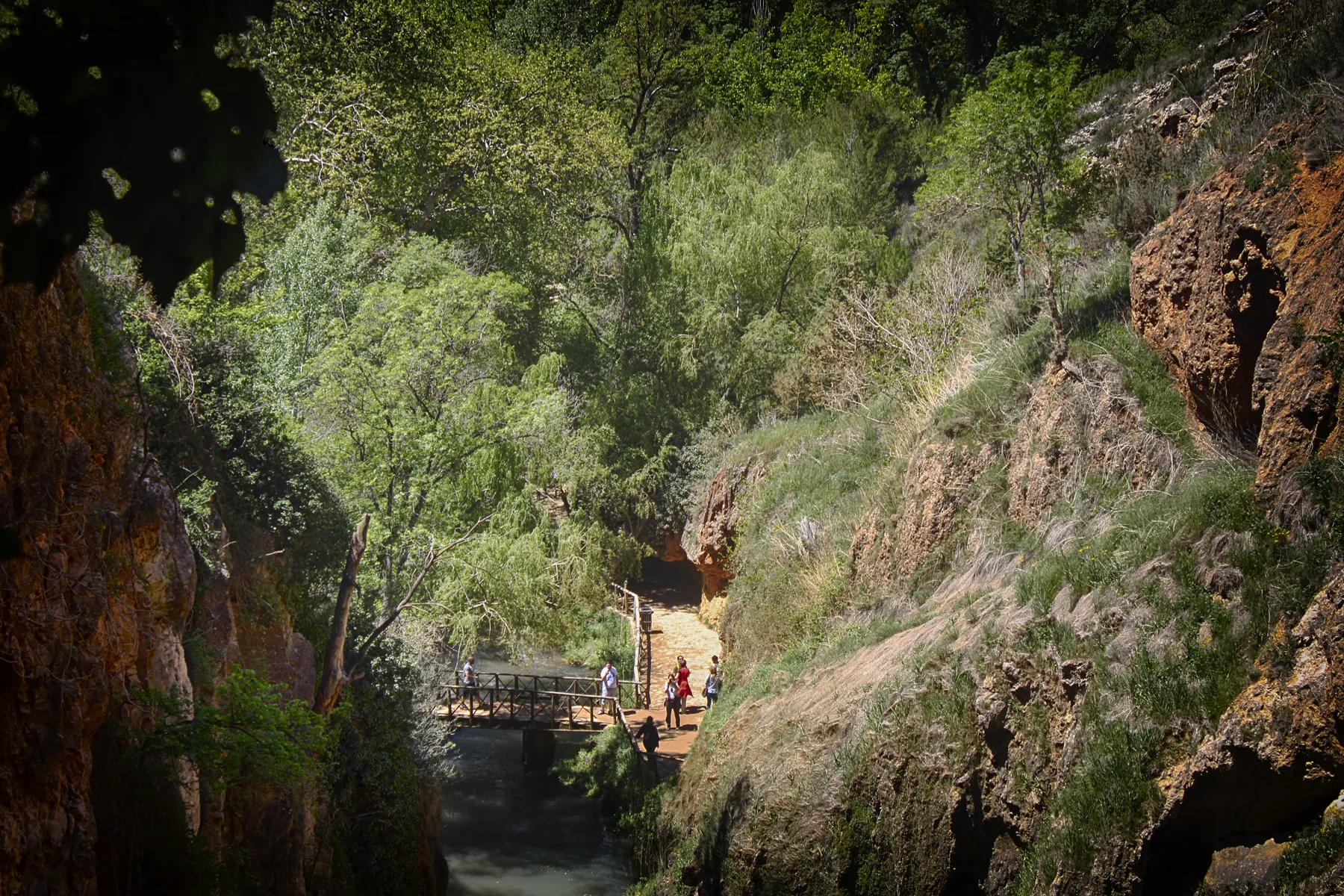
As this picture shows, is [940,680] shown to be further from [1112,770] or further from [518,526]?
[518,526]

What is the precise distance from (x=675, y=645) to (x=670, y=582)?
5301mm

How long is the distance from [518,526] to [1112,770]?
55.5ft

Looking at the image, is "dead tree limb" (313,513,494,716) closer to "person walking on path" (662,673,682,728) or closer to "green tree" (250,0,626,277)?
"person walking on path" (662,673,682,728)

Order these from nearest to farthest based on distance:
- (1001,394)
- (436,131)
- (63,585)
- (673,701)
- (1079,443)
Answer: (63,585) < (1079,443) < (1001,394) < (673,701) < (436,131)

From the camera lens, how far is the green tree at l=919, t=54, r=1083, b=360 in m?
16.3

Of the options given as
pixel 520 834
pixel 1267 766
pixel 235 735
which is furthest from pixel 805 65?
pixel 1267 766

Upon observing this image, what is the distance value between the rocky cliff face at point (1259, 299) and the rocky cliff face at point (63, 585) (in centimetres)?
825

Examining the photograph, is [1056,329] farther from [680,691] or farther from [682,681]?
[682,681]

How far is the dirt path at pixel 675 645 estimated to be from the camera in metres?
22.7

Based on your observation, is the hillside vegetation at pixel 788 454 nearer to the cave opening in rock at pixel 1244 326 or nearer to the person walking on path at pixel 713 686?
the cave opening in rock at pixel 1244 326

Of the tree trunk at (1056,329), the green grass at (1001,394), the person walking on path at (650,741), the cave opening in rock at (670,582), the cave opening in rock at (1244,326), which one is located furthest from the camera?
the cave opening in rock at (670,582)

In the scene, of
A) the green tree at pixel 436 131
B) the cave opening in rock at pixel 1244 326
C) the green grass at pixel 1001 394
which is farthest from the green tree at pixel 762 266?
the cave opening in rock at pixel 1244 326

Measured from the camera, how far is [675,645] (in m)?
30.0

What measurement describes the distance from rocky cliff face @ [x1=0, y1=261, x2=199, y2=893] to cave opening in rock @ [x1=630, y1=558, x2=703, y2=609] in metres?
23.6
